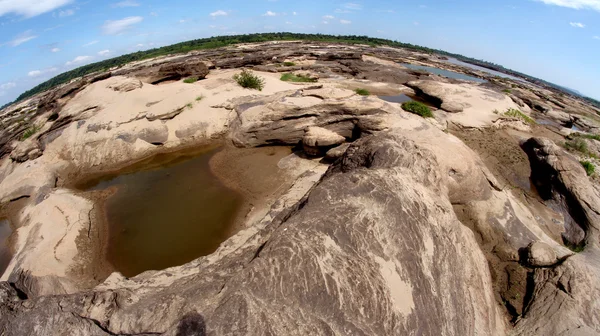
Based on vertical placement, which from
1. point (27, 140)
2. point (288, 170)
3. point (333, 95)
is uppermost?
point (333, 95)

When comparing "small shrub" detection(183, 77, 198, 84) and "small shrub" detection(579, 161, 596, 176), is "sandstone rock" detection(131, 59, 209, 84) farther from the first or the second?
"small shrub" detection(579, 161, 596, 176)

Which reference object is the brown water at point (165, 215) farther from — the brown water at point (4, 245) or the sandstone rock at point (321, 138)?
the sandstone rock at point (321, 138)

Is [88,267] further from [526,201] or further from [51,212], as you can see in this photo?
[526,201]

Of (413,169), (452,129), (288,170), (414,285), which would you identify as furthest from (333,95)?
(414,285)

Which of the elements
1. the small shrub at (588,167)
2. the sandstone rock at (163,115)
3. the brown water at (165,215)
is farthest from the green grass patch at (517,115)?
the sandstone rock at (163,115)

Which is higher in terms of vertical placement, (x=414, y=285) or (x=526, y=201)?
(x=414, y=285)

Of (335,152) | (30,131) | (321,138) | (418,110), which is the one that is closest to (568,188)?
(418,110)

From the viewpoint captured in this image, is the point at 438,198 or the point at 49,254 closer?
the point at 438,198
